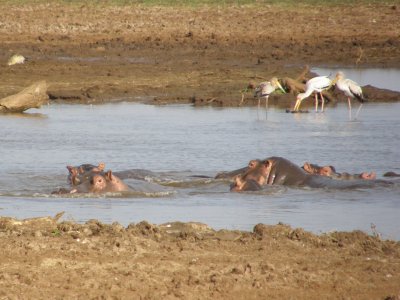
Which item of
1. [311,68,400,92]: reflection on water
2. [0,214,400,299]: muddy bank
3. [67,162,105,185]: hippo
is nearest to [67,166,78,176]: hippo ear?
[67,162,105,185]: hippo

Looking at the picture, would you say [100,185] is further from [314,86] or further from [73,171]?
[314,86]

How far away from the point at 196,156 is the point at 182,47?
43.8ft

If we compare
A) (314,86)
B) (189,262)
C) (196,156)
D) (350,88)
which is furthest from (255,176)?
(314,86)

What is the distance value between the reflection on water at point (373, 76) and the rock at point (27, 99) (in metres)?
6.92

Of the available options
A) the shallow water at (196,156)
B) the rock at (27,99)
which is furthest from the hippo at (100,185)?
the rock at (27,99)

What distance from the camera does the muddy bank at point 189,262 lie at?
5738mm

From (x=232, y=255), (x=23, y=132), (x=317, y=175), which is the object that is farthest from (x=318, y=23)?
(x=232, y=255)

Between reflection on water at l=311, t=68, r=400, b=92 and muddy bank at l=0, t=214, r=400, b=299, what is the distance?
1397 centimetres

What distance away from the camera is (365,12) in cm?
2997

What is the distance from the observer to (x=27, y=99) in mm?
17250

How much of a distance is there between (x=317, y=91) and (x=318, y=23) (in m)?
10.4

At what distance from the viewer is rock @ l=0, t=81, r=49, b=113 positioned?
56.5 feet

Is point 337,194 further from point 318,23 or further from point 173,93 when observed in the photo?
point 318,23

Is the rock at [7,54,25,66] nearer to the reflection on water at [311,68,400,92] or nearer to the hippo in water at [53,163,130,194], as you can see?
the reflection on water at [311,68,400,92]
